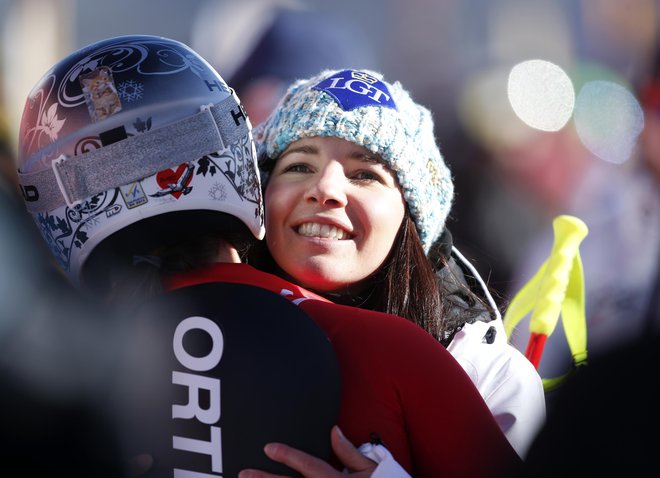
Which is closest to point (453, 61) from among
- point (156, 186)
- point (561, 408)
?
point (156, 186)

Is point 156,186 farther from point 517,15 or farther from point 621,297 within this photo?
point 517,15

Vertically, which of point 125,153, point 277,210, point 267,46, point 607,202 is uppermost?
point 125,153

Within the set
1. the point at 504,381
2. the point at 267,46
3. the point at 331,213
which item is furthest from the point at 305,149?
the point at 267,46

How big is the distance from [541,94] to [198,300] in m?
3.52

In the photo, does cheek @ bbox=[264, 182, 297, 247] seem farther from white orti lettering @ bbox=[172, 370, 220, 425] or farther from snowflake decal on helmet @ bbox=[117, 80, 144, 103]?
white orti lettering @ bbox=[172, 370, 220, 425]

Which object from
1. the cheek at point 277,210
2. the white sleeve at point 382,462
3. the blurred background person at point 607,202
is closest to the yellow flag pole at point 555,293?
the blurred background person at point 607,202

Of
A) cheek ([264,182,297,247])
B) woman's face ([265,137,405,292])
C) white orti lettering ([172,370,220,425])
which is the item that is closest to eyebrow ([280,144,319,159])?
woman's face ([265,137,405,292])

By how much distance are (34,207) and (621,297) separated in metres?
2.47

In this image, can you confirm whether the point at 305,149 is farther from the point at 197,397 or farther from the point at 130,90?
the point at 197,397

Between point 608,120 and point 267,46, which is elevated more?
point 267,46

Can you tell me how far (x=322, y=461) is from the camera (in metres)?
1.58

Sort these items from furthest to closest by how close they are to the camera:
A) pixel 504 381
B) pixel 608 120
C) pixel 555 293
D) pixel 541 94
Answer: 1. pixel 541 94
2. pixel 608 120
3. pixel 555 293
4. pixel 504 381

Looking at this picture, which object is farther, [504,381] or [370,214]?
[370,214]

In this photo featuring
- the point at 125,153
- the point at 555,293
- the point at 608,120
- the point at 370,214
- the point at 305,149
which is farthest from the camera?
the point at 608,120
